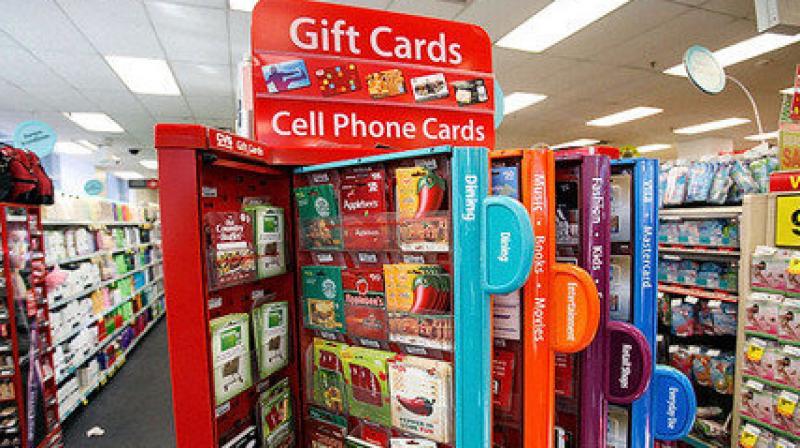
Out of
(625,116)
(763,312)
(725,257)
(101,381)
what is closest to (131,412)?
(101,381)

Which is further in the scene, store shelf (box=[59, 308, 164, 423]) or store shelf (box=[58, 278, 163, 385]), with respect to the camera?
store shelf (box=[58, 278, 163, 385])

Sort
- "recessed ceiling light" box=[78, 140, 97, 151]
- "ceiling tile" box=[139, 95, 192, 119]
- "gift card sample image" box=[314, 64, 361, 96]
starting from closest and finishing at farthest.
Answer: "gift card sample image" box=[314, 64, 361, 96] < "ceiling tile" box=[139, 95, 192, 119] < "recessed ceiling light" box=[78, 140, 97, 151]

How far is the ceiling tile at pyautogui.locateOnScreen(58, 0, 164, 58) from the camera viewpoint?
3.98 meters

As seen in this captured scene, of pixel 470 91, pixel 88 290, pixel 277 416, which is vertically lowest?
pixel 88 290

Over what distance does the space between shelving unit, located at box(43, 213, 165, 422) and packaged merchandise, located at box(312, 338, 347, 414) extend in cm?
347

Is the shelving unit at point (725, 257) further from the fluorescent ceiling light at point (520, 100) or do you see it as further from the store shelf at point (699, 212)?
the fluorescent ceiling light at point (520, 100)

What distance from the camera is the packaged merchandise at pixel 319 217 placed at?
1155mm

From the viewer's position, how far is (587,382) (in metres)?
1.13

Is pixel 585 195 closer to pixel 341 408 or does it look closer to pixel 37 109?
pixel 341 408

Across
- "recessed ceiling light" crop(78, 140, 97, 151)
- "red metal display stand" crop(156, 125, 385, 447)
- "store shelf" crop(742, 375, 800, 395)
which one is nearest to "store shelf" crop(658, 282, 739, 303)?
"store shelf" crop(742, 375, 800, 395)

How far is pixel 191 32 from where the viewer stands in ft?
15.1

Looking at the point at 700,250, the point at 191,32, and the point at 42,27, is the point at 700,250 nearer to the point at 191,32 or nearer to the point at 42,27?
the point at 191,32

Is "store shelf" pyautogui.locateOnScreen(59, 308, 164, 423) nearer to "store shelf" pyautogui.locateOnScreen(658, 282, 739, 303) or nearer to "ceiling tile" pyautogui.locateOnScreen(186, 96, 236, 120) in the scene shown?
"ceiling tile" pyautogui.locateOnScreen(186, 96, 236, 120)

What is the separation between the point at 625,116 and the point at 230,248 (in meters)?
10.0
